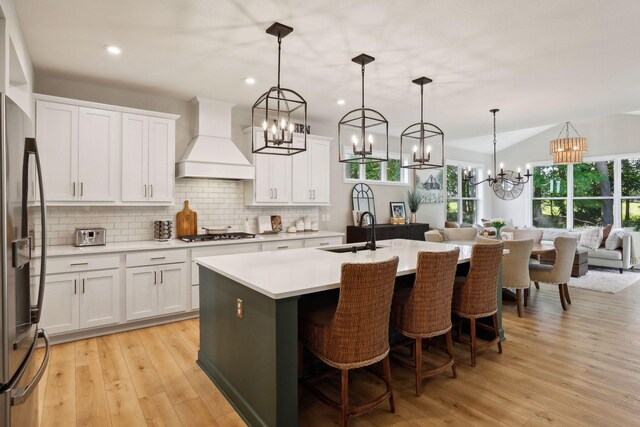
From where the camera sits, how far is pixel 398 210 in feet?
24.4

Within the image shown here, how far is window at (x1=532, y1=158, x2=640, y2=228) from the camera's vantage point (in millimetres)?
8000

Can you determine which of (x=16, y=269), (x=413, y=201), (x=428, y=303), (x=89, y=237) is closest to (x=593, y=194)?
(x=413, y=201)

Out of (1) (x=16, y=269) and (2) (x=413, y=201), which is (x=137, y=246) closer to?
(1) (x=16, y=269)

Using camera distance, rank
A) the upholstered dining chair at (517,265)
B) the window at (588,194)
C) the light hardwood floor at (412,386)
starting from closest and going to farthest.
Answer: the light hardwood floor at (412,386)
the upholstered dining chair at (517,265)
the window at (588,194)

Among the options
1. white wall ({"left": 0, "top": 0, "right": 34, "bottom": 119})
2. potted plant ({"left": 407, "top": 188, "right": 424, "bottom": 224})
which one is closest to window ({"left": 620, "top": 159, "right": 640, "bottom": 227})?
potted plant ({"left": 407, "top": 188, "right": 424, "bottom": 224})

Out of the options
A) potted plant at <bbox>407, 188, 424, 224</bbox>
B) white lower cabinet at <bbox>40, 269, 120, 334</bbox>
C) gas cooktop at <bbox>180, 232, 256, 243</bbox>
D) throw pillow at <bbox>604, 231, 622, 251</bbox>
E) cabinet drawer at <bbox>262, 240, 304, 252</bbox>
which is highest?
potted plant at <bbox>407, 188, 424, 224</bbox>

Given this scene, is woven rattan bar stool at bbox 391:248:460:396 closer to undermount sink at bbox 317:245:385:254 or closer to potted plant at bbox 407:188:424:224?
undermount sink at bbox 317:245:385:254

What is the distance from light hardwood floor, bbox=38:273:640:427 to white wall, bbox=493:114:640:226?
233 inches

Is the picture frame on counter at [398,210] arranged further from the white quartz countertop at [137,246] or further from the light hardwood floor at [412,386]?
the light hardwood floor at [412,386]

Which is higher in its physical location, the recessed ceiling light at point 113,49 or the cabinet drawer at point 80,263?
the recessed ceiling light at point 113,49

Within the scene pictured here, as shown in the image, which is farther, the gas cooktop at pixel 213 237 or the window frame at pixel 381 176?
the window frame at pixel 381 176

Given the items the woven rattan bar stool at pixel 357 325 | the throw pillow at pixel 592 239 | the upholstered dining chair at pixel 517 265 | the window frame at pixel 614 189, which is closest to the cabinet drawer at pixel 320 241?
the upholstered dining chair at pixel 517 265

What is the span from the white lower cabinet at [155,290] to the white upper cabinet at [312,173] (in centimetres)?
204

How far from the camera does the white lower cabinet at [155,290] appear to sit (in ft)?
12.9
